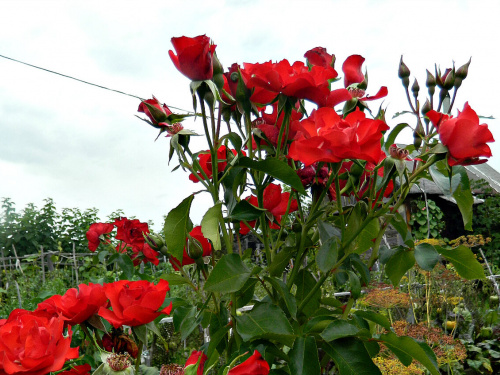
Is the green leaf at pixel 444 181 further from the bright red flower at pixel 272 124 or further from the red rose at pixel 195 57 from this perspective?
the red rose at pixel 195 57

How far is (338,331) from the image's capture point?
867 millimetres

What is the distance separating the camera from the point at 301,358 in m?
0.86

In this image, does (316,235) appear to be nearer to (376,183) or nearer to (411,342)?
(376,183)

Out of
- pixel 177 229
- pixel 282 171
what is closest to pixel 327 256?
pixel 282 171

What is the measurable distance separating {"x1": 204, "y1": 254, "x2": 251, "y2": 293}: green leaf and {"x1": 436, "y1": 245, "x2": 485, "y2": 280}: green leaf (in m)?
0.50

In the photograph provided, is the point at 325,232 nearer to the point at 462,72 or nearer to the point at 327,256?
the point at 327,256

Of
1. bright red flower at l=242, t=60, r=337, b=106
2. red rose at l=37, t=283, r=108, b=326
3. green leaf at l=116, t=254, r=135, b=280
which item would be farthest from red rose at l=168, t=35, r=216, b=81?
green leaf at l=116, t=254, r=135, b=280

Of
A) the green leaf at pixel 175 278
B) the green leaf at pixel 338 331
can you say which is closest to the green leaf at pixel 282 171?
the green leaf at pixel 338 331

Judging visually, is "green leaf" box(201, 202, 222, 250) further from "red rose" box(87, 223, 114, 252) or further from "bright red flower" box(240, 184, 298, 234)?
"red rose" box(87, 223, 114, 252)

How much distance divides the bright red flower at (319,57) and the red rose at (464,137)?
30cm

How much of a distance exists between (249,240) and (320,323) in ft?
27.8

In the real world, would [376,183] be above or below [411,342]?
above

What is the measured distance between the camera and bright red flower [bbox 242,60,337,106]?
0.91 m

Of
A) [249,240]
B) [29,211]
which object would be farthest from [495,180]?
[29,211]
